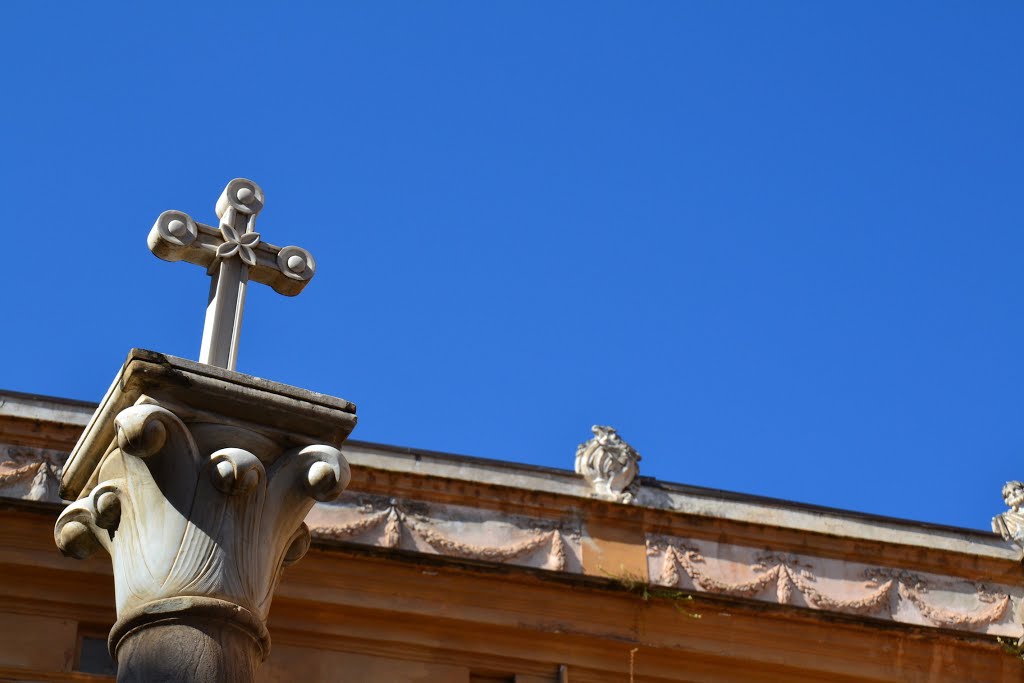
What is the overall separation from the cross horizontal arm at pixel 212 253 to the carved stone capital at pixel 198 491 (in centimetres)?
118

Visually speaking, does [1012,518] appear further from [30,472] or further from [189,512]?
[189,512]

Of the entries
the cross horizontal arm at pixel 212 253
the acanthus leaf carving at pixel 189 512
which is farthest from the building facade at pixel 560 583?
the acanthus leaf carving at pixel 189 512

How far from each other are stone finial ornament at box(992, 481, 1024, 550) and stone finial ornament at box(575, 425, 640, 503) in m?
2.81

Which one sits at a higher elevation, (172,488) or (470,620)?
(470,620)

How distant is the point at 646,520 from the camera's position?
41.3 feet

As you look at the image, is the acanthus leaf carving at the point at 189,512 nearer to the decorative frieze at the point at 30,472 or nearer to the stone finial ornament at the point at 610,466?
the decorative frieze at the point at 30,472

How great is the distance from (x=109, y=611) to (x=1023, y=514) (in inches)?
263

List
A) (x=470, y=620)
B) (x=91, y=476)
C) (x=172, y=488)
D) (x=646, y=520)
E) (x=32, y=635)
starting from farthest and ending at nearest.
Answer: (x=646, y=520), (x=470, y=620), (x=32, y=635), (x=91, y=476), (x=172, y=488)

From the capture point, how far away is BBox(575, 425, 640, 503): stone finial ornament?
1266 cm

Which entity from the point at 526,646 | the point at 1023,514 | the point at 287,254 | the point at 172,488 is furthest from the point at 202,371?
the point at 1023,514

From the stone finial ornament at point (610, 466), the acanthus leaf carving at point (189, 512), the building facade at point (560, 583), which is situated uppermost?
the stone finial ornament at point (610, 466)

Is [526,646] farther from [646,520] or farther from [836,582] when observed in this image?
[836,582]

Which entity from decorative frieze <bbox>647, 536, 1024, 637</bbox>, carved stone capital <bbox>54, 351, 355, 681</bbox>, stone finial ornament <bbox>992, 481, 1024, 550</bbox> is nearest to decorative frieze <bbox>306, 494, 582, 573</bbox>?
decorative frieze <bbox>647, 536, 1024, 637</bbox>

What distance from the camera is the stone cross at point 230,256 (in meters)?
7.78
